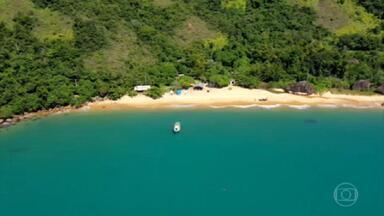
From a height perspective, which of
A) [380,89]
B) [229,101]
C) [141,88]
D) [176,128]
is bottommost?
[176,128]

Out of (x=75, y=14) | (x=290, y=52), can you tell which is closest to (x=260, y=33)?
(x=290, y=52)

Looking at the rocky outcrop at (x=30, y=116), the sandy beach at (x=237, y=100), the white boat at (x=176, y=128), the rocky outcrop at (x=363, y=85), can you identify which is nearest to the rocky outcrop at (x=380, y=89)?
the sandy beach at (x=237, y=100)

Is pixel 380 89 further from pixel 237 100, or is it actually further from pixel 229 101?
pixel 229 101

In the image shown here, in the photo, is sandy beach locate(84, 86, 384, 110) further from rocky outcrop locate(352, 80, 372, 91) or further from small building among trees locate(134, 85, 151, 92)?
rocky outcrop locate(352, 80, 372, 91)

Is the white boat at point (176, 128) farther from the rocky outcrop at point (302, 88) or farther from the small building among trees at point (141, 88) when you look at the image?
the rocky outcrop at point (302, 88)

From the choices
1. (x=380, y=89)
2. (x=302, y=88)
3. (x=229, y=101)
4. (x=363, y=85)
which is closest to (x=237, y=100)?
(x=229, y=101)

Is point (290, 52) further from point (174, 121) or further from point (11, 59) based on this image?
point (11, 59)
